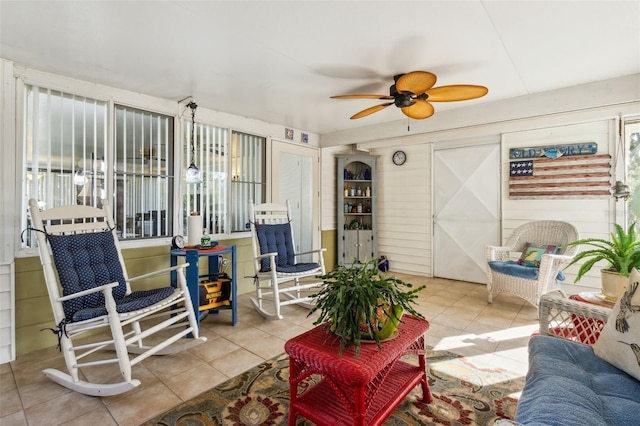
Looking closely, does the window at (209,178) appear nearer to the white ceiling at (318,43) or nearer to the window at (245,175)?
the window at (245,175)

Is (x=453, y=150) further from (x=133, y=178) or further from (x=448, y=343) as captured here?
(x=133, y=178)

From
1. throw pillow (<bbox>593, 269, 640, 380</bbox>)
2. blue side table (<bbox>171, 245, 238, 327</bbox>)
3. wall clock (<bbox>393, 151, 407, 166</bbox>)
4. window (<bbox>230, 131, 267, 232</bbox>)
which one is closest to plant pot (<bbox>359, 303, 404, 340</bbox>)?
throw pillow (<bbox>593, 269, 640, 380</bbox>)

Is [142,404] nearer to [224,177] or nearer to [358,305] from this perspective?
[358,305]

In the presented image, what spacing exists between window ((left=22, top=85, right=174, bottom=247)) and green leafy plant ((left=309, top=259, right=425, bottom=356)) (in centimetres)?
256

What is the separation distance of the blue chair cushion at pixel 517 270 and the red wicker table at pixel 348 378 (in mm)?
2210

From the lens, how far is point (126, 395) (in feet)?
6.32

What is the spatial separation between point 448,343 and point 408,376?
1056mm

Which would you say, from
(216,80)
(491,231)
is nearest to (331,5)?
(216,80)

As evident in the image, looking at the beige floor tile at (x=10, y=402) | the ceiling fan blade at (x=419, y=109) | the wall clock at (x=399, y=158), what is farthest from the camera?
the wall clock at (x=399, y=158)

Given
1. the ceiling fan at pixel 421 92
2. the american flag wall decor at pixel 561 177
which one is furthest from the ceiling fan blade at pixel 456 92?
the american flag wall decor at pixel 561 177

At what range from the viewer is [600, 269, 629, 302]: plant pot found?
1.83 m

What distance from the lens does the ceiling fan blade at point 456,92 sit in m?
2.34

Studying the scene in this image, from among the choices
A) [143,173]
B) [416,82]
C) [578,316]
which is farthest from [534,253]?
[143,173]

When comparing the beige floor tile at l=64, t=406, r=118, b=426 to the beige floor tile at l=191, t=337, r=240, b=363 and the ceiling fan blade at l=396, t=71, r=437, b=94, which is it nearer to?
the beige floor tile at l=191, t=337, r=240, b=363
